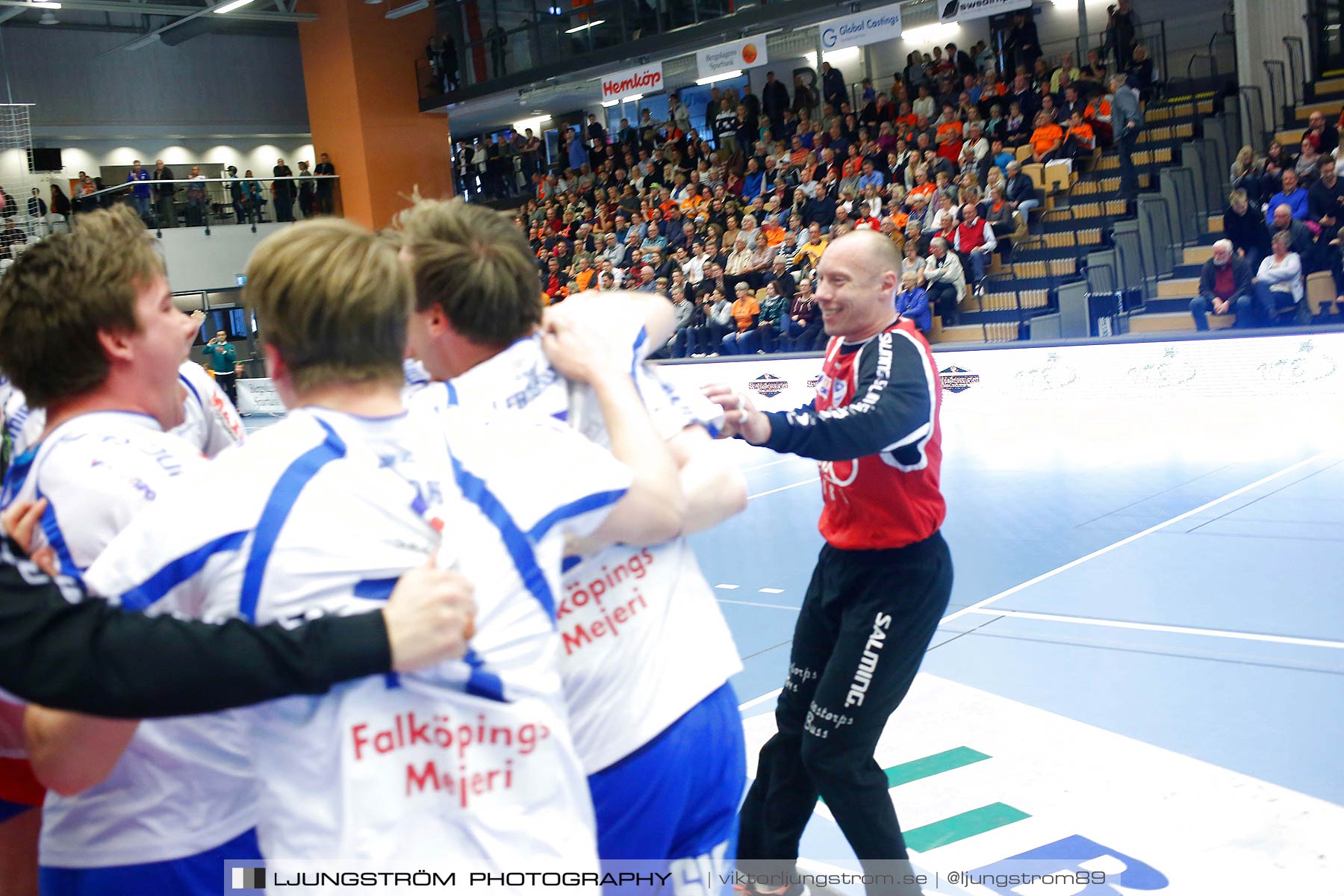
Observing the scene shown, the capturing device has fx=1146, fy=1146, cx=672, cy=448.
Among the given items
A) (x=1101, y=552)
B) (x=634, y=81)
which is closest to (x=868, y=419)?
(x=1101, y=552)

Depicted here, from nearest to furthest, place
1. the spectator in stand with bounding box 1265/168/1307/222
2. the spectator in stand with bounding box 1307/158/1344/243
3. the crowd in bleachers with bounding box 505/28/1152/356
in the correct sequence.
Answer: the spectator in stand with bounding box 1307/158/1344/243, the spectator in stand with bounding box 1265/168/1307/222, the crowd in bleachers with bounding box 505/28/1152/356

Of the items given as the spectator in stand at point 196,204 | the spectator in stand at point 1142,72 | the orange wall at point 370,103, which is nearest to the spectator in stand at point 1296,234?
the spectator in stand at point 1142,72

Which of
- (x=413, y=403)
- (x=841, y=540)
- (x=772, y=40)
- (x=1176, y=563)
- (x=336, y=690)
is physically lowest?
(x=1176, y=563)

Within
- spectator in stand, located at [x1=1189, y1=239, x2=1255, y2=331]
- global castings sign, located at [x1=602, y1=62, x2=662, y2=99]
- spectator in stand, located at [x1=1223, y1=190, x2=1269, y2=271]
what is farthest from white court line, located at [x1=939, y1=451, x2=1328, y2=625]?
global castings sign, located at [x1=602, y1=62, x2=662, y2=99]

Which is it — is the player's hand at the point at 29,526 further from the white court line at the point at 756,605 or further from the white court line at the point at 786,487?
the white court line at the point at 786,487

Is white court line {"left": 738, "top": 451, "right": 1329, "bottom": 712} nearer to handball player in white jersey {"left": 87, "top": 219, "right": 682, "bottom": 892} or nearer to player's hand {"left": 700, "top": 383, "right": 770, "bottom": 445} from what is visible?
player's hand {"left": 700, "top": 383, "right": 770, "bottom": 445}

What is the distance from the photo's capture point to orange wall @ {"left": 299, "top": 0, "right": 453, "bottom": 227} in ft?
86.5

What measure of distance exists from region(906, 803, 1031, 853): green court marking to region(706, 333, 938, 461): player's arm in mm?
1316

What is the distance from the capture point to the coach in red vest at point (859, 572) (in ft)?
9.73

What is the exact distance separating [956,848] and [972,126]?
15.1 metres

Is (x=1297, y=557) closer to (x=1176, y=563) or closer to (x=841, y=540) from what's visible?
(x=1176, y=563)

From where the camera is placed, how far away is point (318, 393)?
1532mm

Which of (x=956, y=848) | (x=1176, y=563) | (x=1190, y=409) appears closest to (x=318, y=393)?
(x=956, y=848)

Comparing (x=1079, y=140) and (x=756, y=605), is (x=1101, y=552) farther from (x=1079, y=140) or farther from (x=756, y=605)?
(x=1079, y=140)
